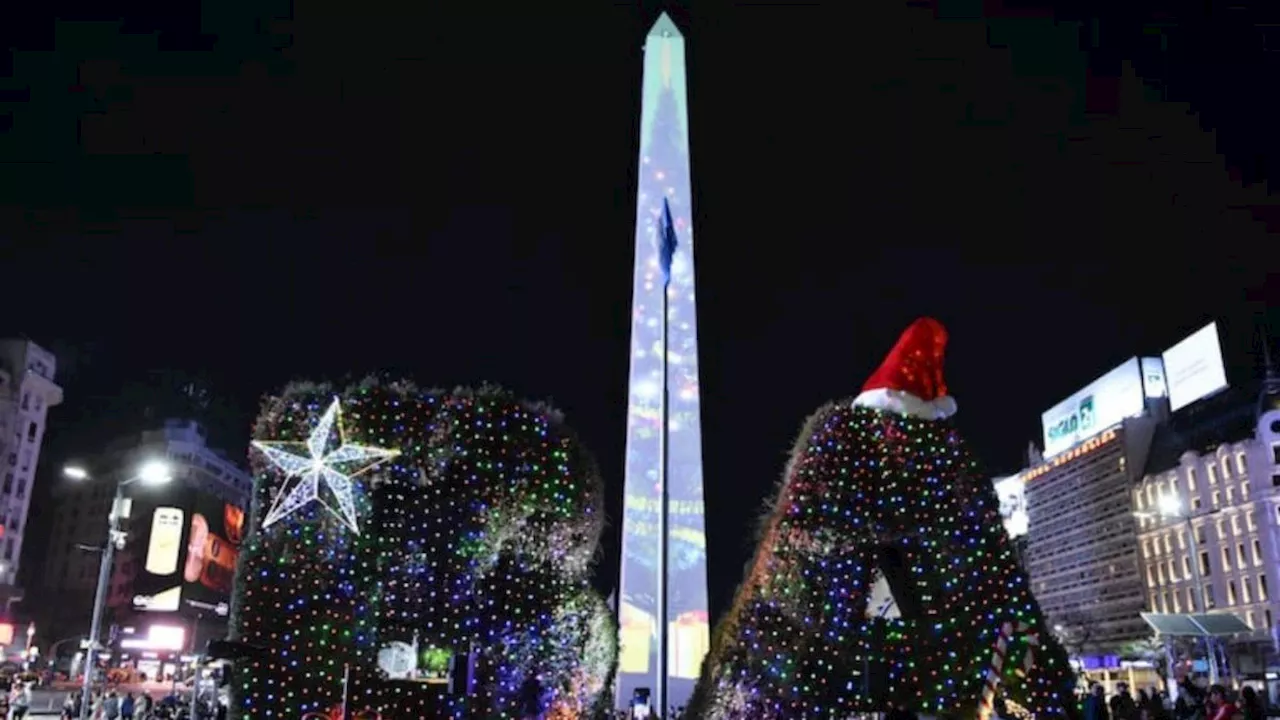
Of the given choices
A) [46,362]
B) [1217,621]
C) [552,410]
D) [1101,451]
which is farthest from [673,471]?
[1101,451]

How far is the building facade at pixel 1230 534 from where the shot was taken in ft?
194

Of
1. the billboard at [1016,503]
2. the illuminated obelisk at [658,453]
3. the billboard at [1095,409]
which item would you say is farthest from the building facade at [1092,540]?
the illuminated obelisk at [658,453]

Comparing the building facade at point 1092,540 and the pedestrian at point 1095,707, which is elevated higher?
the building facade at point 1092,540

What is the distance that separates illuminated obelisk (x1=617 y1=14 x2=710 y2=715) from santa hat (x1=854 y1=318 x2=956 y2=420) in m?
16.1

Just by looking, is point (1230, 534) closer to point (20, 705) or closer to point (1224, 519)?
point (1224, 519)

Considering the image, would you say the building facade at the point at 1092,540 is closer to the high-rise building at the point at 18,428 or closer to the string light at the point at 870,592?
the high-rise building at the point at 18,428

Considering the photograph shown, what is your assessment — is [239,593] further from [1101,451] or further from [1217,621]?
[1101,451]

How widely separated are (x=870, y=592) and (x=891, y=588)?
1.74 ft

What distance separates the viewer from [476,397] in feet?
38.0

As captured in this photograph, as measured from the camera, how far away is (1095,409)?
8575 centimetres

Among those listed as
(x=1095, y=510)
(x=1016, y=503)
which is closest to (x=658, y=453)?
(x=1095, y=510)

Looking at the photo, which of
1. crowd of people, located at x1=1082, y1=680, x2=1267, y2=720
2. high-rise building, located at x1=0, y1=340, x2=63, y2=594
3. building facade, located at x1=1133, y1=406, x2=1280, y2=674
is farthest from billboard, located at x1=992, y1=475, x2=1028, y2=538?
crowd of people, located at x1=1082, y1=680, x2=1267, y2=720

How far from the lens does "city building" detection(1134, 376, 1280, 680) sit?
5928 cm

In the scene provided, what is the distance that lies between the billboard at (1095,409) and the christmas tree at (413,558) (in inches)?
3109
